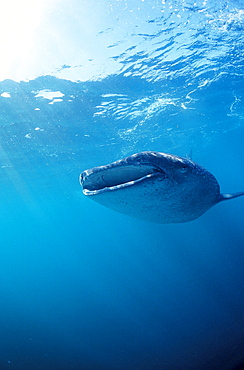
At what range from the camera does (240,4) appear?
27.7ft

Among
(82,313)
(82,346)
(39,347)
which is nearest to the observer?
(82,346)

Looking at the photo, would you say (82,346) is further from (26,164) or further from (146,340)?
(26,164)

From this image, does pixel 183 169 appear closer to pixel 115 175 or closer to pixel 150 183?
pixel 150 183

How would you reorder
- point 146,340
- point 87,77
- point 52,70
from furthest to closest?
point 146,340, point 87,77, point 52,70

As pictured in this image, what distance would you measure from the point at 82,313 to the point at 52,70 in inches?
764

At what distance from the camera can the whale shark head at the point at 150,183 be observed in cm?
297

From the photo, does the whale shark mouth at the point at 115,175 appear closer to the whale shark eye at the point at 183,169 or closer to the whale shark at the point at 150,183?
the whale shark at the point at 150,183

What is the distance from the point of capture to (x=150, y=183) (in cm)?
300

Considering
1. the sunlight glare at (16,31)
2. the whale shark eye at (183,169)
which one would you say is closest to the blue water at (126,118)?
the sunlight glare at (16,31)

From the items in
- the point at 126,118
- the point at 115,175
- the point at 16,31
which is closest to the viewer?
the point at 115,175

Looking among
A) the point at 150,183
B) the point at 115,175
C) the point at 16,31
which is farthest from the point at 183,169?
the point at 16,31

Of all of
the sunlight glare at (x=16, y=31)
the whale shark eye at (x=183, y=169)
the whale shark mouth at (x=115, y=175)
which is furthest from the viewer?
the sunlight glare at (x=16, y=31)

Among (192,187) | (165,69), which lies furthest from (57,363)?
(165,69)

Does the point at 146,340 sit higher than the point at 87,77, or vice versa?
the point at 87,77
